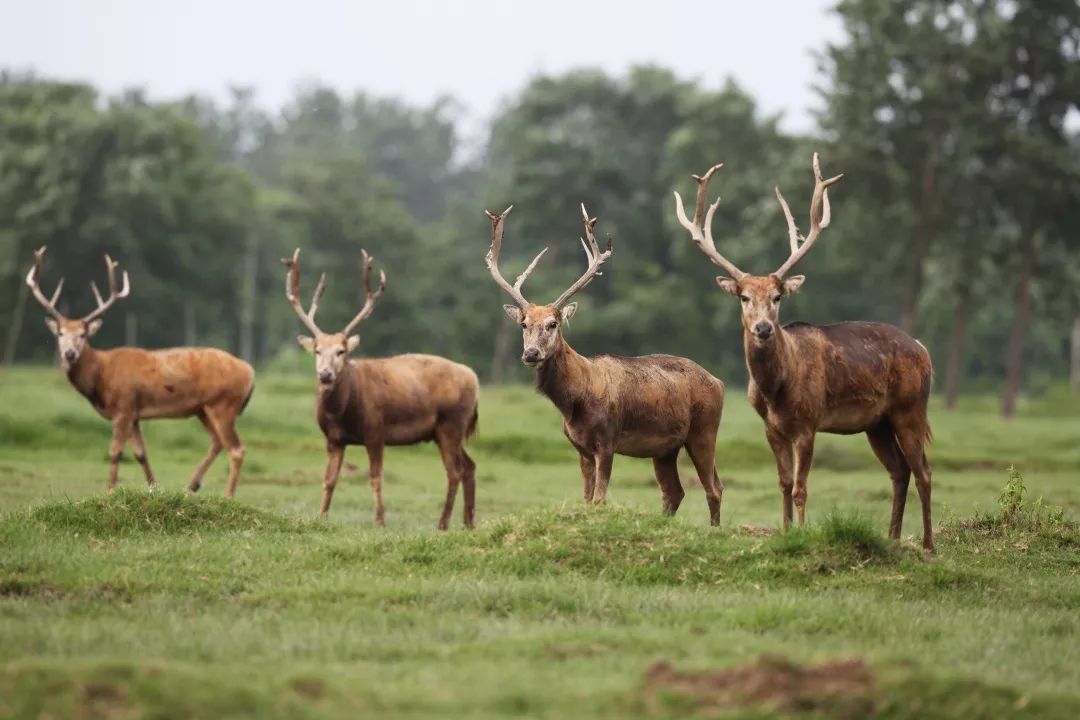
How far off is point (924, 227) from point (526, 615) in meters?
35.7

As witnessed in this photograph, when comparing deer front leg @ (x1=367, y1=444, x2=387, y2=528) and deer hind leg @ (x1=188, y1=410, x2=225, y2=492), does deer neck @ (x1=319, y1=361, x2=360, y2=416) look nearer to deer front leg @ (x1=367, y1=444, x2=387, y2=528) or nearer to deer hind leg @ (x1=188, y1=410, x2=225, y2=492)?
deer front leg @ (x1=367, y1=444, x2=387, y2=528)

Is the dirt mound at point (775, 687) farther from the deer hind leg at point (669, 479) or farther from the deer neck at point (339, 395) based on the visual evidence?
the deer neck at point (339, 395)

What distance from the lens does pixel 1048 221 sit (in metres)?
43.8

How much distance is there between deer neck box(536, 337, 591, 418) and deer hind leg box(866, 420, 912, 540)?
117 inches

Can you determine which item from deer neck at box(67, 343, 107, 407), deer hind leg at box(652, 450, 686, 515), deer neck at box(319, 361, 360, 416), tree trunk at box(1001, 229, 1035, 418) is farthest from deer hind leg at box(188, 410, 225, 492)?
tree trunk at box(1001, 229, 1035, 418)

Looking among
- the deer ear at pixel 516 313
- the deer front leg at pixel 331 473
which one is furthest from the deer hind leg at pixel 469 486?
the deer ear at pixel 516 313

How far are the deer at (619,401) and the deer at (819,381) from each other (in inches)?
38.9

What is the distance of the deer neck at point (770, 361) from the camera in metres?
13.1

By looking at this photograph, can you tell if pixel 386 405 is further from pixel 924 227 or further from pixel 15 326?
pixel 15 326

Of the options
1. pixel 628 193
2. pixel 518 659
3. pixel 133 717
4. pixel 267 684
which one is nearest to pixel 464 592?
pixel 518 659

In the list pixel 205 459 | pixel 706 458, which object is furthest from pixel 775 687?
pixel 205 459

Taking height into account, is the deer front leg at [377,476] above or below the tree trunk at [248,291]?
below

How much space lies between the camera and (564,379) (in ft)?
45.9

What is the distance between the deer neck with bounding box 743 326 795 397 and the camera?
13141 millimetres
